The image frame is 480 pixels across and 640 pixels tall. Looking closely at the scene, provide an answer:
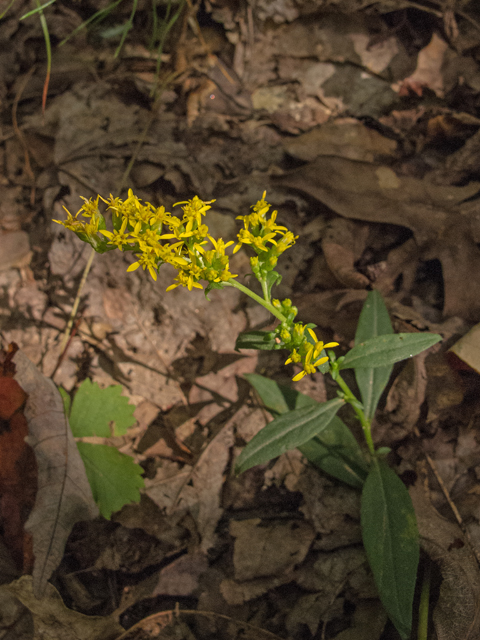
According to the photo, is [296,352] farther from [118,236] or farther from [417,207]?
[417,207]

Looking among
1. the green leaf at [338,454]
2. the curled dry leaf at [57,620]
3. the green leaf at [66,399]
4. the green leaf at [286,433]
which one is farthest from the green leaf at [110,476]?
the green leaf at [338,454]

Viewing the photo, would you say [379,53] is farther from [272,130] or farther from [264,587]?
[264,587]

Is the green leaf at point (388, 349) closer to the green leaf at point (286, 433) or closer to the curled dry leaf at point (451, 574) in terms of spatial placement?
the green leaf at point (286, 433)

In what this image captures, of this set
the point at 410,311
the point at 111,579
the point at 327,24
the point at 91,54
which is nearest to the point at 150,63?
the point at 91,54

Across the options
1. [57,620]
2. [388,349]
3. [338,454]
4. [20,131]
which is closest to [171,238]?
[388,349]

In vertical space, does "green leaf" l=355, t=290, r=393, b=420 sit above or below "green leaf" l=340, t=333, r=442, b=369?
below

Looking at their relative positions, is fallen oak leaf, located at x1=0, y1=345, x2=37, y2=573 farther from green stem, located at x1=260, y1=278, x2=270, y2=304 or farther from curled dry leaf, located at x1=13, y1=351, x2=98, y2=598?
green stem, located at x1=260, y1=278, x2=270, y2=304

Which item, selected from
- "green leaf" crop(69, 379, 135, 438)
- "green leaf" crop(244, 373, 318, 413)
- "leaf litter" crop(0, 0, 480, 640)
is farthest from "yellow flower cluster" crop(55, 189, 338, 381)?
"green leaf" crop(69, 379, 135, 438)
